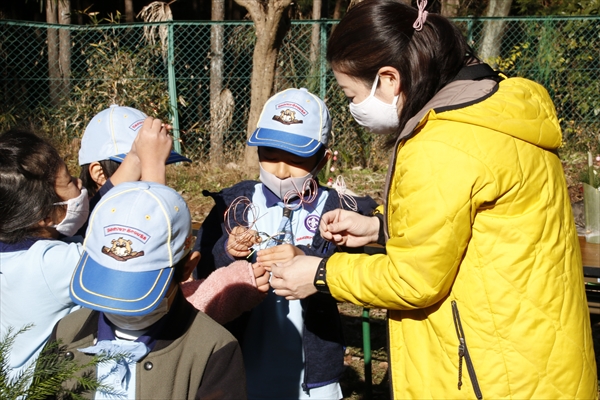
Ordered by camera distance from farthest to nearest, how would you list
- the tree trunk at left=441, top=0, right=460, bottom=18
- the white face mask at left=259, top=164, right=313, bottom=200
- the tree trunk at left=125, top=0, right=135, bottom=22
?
the tree trunk at left=125, top=0, right=135, bottom=22 < the tree trunk at left=441, top=0, right=460, bottom=18 < the white face mask at left=259, top=164, right=313, bottom=200

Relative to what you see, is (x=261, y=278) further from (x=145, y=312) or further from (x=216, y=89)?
(x=216, y=89)

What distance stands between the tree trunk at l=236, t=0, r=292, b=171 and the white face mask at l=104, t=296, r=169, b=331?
637 cm

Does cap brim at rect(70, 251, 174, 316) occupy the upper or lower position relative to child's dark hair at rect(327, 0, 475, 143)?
lower

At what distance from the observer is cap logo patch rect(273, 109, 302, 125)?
2.88 metres

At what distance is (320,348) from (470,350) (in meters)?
0.93

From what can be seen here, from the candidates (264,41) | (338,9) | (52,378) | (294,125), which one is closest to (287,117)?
(294,125)

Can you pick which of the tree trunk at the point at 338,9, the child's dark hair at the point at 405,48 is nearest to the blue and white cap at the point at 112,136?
the child's dark hair at the point at 405,48

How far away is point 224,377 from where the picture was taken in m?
2.00

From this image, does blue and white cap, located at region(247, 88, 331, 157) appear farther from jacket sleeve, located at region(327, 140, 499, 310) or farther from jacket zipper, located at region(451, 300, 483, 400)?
jacket zipper, located at region(451, 300, 483, 400)

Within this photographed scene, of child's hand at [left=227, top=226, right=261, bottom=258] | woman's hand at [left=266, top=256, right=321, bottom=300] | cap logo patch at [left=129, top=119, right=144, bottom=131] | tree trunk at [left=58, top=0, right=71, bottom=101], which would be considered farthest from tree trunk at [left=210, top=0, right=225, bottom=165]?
woman's hand at [left=266, top=256, right=321, bottom=300]

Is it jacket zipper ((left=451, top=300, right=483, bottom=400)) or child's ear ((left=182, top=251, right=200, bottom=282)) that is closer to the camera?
jacket zipper ((left=451, top=300, right=483, bottom=400))

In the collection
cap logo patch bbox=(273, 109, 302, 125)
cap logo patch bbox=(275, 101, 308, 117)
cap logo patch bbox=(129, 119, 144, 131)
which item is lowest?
cap logo patch bbox=(129, 119, 144, 131)

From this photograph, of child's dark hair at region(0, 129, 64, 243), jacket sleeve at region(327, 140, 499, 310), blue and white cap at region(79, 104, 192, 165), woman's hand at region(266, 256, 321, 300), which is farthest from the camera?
blue and white cap at region(79, 104, 192, 165)

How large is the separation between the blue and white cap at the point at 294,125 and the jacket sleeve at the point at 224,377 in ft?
3.40
